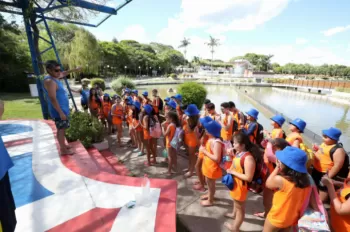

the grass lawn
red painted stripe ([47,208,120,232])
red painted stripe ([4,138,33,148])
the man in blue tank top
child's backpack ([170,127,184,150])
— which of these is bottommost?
the grass lawn

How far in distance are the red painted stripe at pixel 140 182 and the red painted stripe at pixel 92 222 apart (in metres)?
0.53

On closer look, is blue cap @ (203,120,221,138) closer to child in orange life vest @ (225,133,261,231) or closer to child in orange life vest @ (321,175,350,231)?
child in orange life vest @ (225,133,261,231)

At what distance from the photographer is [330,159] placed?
9.47 ft

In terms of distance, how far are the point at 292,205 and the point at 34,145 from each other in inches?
191

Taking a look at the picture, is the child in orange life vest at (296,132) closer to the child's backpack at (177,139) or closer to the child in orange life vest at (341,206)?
the child in orange life vest at (341,206)

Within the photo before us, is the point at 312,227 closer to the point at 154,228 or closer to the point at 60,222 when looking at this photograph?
the point at 154,228

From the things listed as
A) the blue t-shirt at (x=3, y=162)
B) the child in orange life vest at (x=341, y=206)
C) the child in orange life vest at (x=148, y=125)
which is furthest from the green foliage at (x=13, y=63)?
the child in orange life vest at (x=341, y=206)

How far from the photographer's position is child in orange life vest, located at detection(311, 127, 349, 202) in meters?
2.75

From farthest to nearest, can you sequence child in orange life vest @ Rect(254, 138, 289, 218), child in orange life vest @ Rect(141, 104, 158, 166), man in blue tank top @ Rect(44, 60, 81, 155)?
1. child in orange life vest @ Rect(141, 104, 158, 166)
2. man in blue tank top @ Rect(44, 60, 81, 155)
3. child in orange life vest @ Rect(254, 138, 289, 218)

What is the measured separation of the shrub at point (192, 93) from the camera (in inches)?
396

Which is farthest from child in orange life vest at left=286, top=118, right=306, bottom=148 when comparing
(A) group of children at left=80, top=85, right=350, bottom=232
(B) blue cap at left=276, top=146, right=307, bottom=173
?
(B) blue cap at left=276, top=146, right=307, bottom=173

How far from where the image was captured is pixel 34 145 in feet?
13.7

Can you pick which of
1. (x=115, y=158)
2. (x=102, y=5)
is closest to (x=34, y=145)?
(x=115, y=158)

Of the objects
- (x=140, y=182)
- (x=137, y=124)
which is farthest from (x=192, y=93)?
(x=140, y=182)
